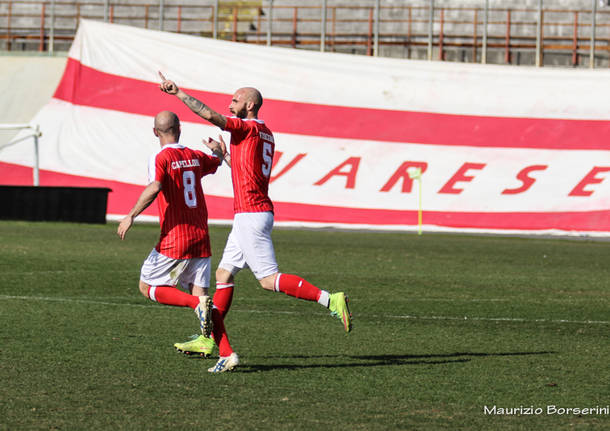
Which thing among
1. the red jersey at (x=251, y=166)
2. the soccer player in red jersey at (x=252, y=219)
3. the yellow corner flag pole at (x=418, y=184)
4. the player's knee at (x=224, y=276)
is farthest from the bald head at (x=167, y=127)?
the yellow corner flag pole at (x=418, y=184)

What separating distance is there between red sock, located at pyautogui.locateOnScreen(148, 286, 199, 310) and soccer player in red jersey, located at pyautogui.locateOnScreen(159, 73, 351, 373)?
0.21 m

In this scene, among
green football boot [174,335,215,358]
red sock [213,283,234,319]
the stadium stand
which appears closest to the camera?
green football boot [174,335,215,358]

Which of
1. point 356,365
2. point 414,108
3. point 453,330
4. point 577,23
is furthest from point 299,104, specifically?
point 356,365

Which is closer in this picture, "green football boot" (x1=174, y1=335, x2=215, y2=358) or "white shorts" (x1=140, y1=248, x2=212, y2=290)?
"green football boot" (x1=174, y1=335, x2=215, y2=358)

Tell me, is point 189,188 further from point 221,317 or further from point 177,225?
point 221,317

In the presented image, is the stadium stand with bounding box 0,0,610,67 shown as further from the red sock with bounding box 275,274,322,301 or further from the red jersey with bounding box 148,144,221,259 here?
the red sock with bounding box 275,274,322,301

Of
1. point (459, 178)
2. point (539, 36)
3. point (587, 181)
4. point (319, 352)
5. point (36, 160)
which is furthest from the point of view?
point (539, 36)

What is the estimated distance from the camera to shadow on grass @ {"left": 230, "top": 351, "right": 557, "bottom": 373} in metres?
6.96

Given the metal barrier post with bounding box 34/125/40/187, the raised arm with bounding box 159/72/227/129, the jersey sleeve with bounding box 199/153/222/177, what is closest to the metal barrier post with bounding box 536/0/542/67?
the metal barrier post with bounding box 34/125/40/187

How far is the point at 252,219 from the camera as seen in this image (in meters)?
7.07

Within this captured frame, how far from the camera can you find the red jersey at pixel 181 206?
706cm

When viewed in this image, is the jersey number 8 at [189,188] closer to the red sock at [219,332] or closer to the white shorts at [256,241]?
the white shorts at [256,241]

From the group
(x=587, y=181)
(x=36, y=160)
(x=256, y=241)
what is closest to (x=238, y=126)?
(x=256, y=241)

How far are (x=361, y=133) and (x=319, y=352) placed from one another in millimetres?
19184
